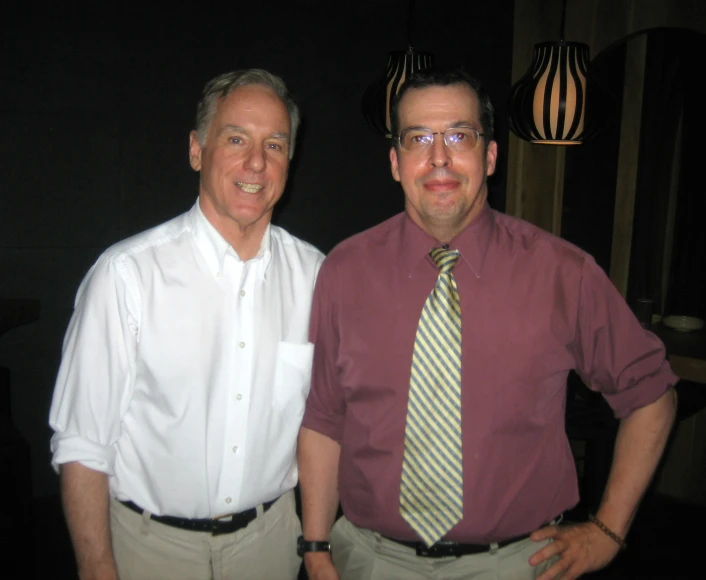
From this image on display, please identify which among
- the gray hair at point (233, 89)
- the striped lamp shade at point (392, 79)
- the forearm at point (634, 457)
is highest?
the striped lamp shade at point (392, 79)

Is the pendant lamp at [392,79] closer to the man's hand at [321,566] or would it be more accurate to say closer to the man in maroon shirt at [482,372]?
the man in maroon shirt at [482,372]

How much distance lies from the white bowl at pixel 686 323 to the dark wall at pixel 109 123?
7.25 ft

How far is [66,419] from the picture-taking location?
1538 mm

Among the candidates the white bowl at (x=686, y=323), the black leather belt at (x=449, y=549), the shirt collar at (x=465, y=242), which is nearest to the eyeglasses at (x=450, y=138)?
the shirt collar at (x=465, y=242)

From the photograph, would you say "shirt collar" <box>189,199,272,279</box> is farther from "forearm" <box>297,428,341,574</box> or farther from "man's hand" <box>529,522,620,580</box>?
"man's hand" <box>529,522,620,580</box>

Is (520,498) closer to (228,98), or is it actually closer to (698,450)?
(228,98)

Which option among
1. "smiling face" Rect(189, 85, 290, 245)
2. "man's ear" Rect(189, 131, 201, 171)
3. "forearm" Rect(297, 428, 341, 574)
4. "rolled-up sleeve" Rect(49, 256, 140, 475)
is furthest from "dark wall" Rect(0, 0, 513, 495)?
"forearm" Rect(297, 428, 341, 574)

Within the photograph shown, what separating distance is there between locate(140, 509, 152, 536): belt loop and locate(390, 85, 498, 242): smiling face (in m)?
0.97

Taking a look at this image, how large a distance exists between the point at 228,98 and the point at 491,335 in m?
0.88

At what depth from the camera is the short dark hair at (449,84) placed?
1639mm

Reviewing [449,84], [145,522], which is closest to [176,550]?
[145,522]

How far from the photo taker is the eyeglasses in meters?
1.63

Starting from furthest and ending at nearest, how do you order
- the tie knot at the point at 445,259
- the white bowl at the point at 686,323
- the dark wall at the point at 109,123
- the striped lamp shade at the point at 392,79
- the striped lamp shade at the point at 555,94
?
the white bowl at the point at 686,323 < the dark wall at the point at 109,123 < the striped lamp shade at the point at 392,79 < the striped lamp shade at the point at 555,94 < the tie knot at the point at 445,259

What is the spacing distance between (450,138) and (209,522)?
1.09 m
